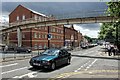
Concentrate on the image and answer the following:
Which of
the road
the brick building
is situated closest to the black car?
the road

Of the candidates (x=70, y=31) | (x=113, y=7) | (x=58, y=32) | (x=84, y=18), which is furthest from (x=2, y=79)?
(x=70, y=31)

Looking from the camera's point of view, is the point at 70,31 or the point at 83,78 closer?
the point at 83,78

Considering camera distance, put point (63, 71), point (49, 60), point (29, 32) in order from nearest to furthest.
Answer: point (63, 71)
point (49, 60)
point (29, 32)

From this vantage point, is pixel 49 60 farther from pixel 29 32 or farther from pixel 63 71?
pixel 29 32

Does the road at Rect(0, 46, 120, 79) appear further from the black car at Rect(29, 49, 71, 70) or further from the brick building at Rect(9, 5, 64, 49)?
the brick building at Rect(9, 5, 64, 49)

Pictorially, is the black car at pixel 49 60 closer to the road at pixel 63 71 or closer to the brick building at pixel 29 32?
the road at pixel 63 71

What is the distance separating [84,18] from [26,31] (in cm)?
2445

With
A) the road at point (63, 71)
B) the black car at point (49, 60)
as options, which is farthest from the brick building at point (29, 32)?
the black car at point (49, 60)

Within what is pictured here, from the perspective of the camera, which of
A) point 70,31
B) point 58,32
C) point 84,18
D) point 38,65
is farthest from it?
point 70,31

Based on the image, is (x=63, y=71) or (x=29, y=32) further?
(x=29, y=32)

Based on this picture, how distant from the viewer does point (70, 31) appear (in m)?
105

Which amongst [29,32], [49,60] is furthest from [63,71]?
[29,32]

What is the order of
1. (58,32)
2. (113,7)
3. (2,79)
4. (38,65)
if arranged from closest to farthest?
(2,79) < (38,65) < (113,7) < (58,32)

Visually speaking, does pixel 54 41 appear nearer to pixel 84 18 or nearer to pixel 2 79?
pixel 84 18
